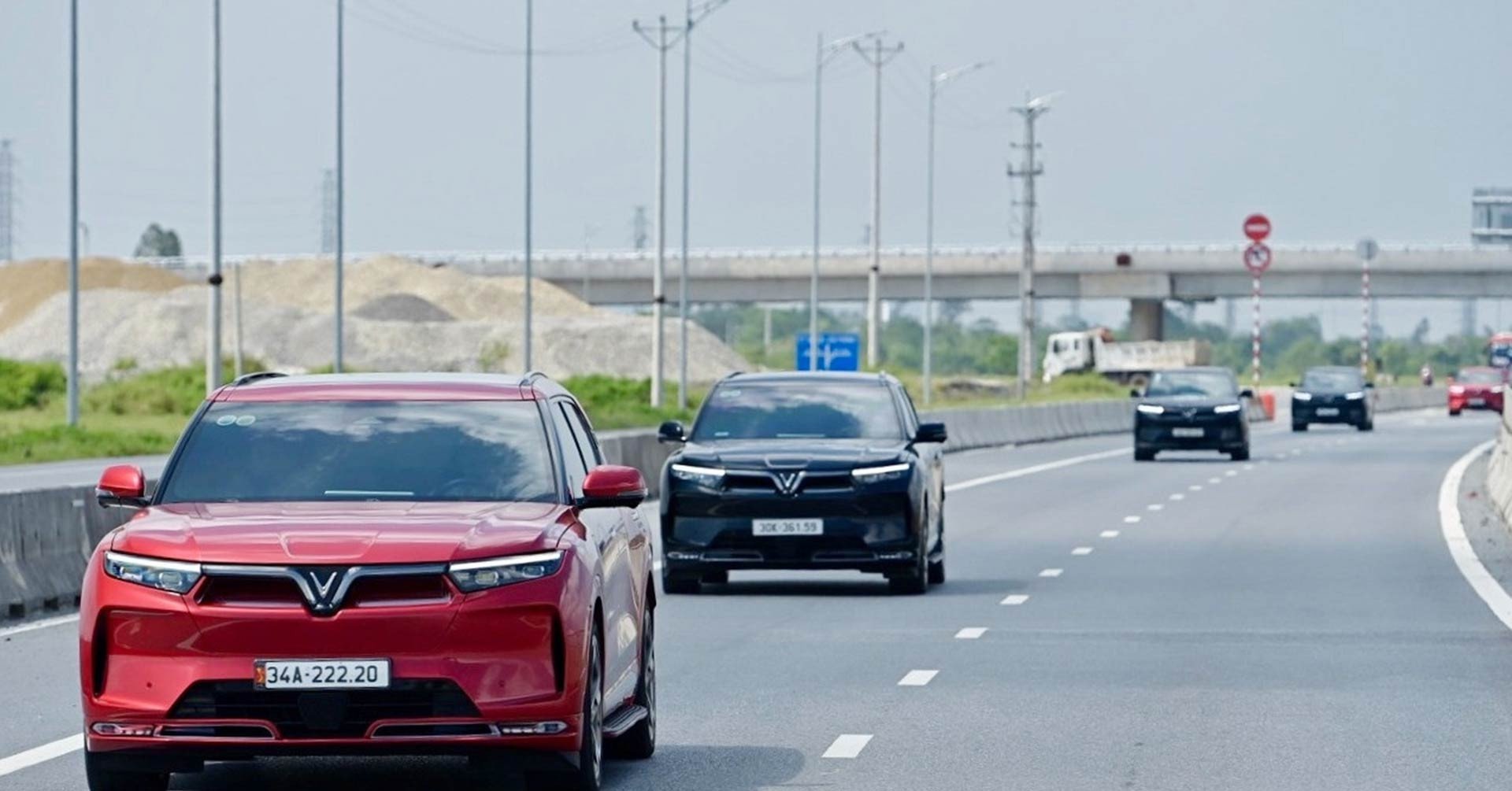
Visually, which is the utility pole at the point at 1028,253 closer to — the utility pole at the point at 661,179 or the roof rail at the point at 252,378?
the utility pole at the point at 661,179

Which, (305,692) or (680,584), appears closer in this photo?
(305,692)

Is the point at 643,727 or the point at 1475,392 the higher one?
the point at 1475,392

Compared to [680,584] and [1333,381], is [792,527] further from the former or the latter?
[1333,381]

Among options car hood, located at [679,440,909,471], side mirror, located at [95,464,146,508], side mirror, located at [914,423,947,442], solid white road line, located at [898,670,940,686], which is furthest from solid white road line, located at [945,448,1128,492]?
side mirror, located at [95,464,146,508]

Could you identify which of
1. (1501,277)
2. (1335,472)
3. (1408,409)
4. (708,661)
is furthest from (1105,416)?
(708,661)

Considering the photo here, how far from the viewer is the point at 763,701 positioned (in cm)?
1362

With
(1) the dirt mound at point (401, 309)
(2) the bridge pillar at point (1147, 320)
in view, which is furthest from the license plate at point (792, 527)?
(1) the dirt mound at point (401, 309)

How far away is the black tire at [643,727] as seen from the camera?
11.3 meters

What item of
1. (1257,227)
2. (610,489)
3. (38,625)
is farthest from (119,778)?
(1257,227)

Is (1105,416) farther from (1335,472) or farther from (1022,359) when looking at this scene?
(1335,472)

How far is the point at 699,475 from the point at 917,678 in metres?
5.67

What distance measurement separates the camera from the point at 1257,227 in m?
88.0

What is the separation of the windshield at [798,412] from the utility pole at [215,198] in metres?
27.8

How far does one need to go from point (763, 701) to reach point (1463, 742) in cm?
329
